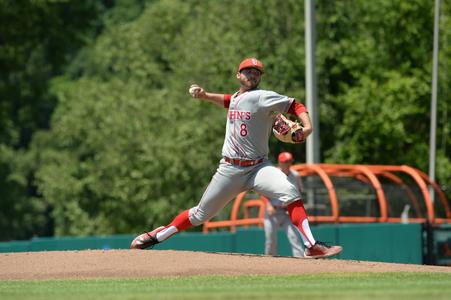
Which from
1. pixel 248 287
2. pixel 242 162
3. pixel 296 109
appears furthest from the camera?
pixel 242 162

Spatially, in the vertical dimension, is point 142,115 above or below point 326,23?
below

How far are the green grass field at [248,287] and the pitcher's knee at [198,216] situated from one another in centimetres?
132

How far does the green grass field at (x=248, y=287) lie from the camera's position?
34.2 feet

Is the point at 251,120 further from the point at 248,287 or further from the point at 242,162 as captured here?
the point at 248,287

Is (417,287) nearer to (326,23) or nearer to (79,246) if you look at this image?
(79,246)

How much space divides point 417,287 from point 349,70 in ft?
96.7

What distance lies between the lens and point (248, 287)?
11.4m

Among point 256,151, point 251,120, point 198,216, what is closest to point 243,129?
point 251,120

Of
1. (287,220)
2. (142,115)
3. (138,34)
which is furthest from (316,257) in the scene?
(138,34)

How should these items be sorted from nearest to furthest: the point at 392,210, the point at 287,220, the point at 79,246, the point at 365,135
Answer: the point at 287,220, the point at 79,246, the point at 392,210, the point at 365,135

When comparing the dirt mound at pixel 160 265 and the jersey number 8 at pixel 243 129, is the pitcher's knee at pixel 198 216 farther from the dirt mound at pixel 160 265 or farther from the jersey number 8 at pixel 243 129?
the jersey number 8 at pixel 243 129

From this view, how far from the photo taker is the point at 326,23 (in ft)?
132

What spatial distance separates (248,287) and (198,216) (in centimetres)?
270

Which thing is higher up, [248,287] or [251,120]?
[251,120]
